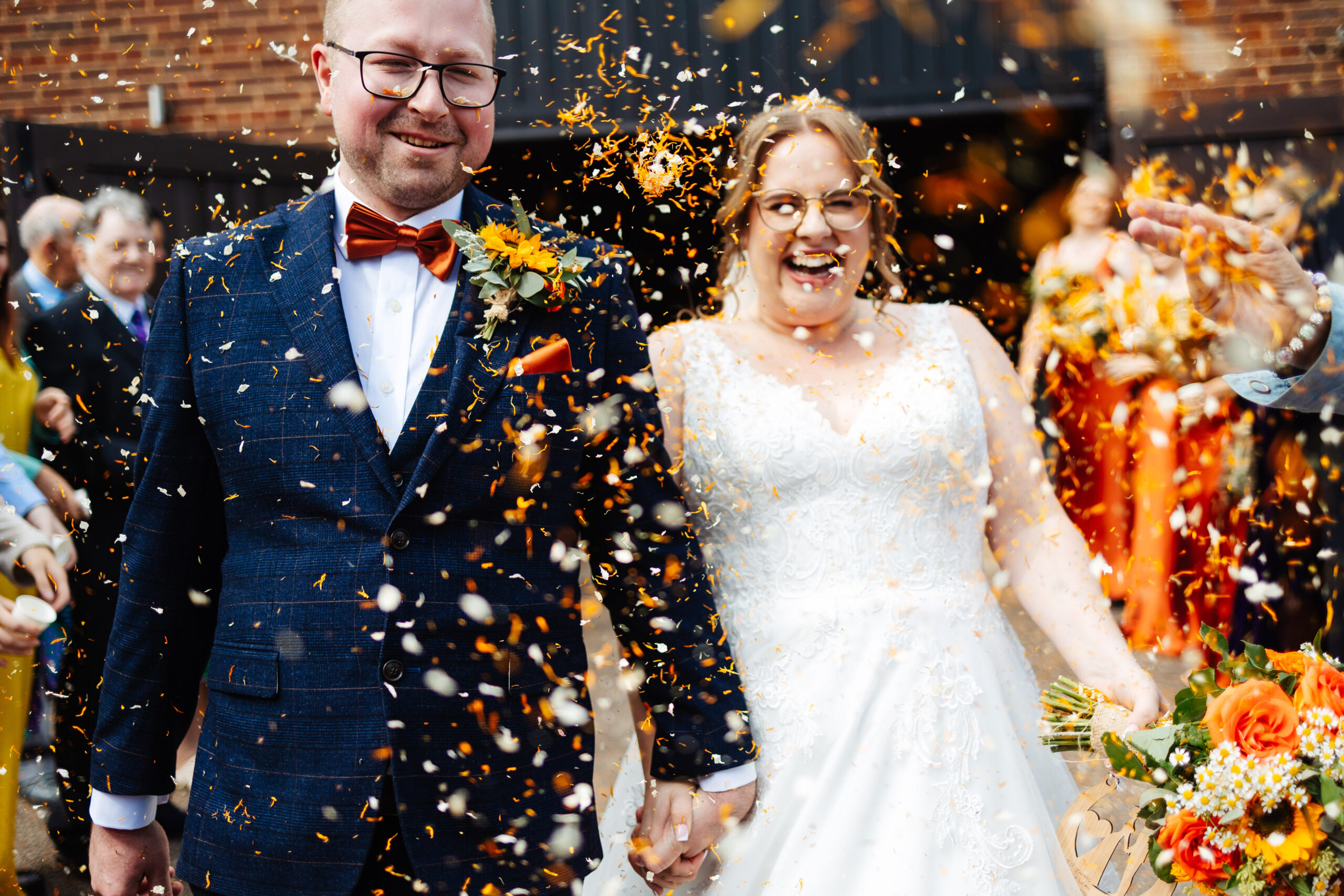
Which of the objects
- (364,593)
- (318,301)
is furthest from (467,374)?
(364,593)

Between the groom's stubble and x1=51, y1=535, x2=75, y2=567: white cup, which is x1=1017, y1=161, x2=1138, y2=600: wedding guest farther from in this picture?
x1=51, y1=535, x2=75, y2=567: white cup

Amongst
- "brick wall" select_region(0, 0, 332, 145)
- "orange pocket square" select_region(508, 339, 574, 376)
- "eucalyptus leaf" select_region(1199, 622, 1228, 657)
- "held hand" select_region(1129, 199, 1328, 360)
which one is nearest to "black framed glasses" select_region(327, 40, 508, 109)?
"orange pocket square" select_region(508, 339, 574, 376)

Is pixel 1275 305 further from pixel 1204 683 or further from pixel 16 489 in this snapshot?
pixel 16 489

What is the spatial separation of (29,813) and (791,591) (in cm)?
356

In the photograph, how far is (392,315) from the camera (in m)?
1.79

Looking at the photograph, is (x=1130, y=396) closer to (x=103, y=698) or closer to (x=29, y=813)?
(x=103, y=698)

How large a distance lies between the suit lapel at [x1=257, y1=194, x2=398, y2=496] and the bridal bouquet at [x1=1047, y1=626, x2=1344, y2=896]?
53.1 inches

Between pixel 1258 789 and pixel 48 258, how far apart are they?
13.9 feet

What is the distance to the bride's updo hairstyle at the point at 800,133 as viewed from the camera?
228 centimetres

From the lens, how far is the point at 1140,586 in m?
5.37

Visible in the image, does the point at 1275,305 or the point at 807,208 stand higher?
the point at 807,208

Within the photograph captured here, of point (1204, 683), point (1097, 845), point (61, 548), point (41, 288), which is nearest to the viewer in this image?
point (1204, 683)

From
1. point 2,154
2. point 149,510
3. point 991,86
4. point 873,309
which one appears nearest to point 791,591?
point 873,309

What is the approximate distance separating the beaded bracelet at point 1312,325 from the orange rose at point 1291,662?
1.95ft
